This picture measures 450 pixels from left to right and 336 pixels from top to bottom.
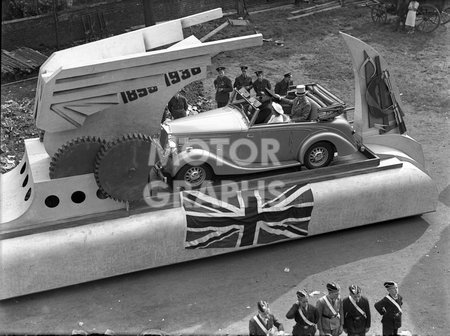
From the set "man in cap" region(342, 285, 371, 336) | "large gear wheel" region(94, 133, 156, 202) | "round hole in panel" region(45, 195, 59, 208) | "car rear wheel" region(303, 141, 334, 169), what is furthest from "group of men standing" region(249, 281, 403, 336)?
"round hole in panel" region(45, 195, 59, 208)

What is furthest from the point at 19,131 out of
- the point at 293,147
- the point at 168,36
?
the point at 293,147

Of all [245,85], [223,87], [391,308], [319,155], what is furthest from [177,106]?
[391,308]

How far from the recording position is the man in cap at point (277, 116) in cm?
1107

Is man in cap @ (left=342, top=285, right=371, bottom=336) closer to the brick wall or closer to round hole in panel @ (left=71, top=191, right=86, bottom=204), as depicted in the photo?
round hole in panel @ (left=71, top=191, right=86, bottom=204)

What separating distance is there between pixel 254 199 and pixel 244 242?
2.30 ft

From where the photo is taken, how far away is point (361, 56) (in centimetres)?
1199

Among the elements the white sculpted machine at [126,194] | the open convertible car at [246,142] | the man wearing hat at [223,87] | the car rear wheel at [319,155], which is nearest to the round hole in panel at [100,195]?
the white sculpted machine at [126,194]

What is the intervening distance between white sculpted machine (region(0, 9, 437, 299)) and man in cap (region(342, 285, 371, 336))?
2542mm

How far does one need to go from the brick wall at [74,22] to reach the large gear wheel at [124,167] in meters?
9.99

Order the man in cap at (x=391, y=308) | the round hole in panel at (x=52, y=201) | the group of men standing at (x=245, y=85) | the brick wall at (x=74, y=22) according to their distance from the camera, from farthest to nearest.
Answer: the brick wall at (x=74, y=22) → the group of men standing at (x=245, y=85) → the round hole in panel at (x=52, y=201) → the man in cap at (x=391, y=308)

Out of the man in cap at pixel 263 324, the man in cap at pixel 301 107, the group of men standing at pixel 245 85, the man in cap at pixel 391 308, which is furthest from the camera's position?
the group of men standing at pixel 245 85

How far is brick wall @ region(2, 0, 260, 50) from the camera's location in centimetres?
1844

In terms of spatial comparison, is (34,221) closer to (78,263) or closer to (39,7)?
(78,263)

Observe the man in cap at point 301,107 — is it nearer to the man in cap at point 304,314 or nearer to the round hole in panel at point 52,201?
the man in cap at point 304,314
